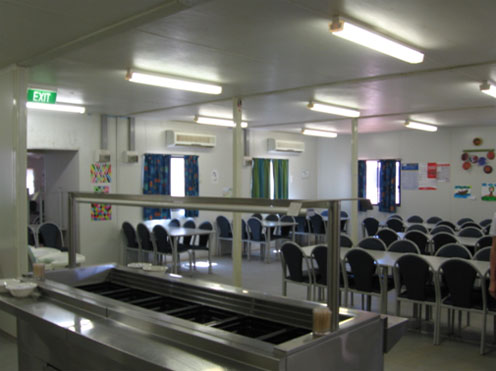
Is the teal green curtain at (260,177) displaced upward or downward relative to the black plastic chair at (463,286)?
upward

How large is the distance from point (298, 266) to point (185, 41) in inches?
113

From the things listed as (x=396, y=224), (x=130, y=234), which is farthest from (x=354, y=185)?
(x=130, y=234)

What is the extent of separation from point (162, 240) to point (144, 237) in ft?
1.78

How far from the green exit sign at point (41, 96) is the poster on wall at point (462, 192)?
8.43 metres

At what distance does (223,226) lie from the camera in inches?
369

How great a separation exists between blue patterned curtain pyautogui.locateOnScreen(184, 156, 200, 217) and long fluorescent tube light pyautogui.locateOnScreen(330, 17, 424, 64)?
5930 millimetres

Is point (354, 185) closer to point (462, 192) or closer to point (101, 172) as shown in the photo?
point (462, 192)

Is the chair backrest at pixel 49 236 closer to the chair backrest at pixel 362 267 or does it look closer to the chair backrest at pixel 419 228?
the chair backrest at pixel 362 267

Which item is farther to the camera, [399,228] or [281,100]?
[399,228]

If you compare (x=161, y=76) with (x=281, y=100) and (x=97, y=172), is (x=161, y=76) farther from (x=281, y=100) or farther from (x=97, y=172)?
(x=97, y=172)

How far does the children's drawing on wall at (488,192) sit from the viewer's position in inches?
381

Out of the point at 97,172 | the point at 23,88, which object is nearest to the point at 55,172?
the point at 97,172

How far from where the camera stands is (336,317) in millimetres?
1778

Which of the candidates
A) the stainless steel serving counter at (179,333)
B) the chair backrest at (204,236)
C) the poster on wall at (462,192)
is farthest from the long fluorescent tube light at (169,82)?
the poster on wall at (462,192)
